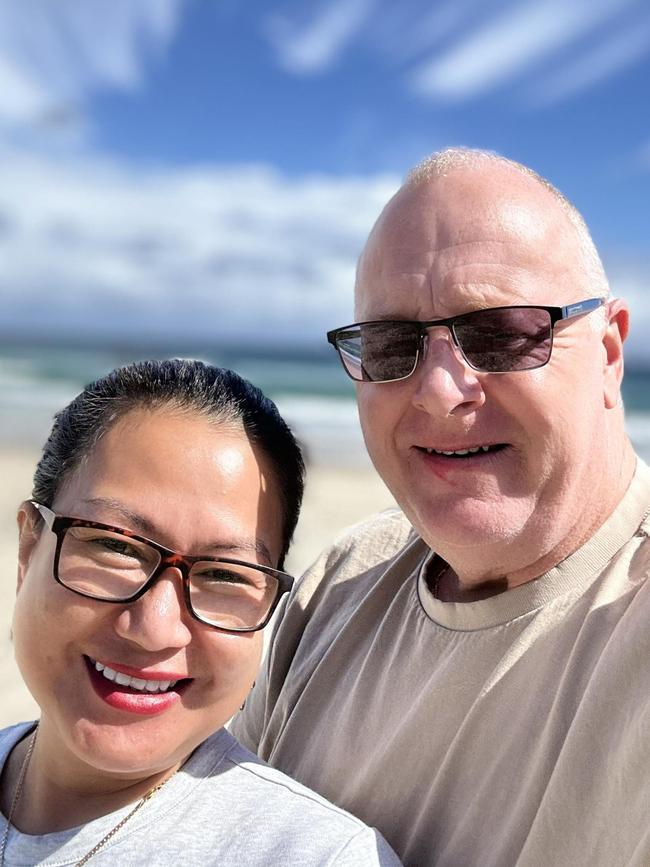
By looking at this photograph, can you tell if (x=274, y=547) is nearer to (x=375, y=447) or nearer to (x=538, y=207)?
(x=375, y=447)

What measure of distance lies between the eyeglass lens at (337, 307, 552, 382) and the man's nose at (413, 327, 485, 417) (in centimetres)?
3

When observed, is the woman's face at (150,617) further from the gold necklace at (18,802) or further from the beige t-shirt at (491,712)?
the beige t-shirt at (491,712)

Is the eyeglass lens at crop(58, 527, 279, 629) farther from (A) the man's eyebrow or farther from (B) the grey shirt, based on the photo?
(B) the grey shirt

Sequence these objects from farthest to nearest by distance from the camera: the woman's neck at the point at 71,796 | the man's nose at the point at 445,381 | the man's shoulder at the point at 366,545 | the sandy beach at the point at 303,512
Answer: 1. the sandy beach at the point at 303,512
2. the man's shoulder at the point at 366,545
3. the man's nose at the point at 445,381
4. the woman's neck at the point at 71,796

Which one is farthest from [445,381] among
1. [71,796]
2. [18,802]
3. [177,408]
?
[18,802]

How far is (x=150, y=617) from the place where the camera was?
1932mm

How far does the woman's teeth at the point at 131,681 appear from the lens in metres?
1.95

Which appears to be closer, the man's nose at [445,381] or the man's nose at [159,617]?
the man's nose at [159,617]

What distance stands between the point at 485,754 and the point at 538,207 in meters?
1.35

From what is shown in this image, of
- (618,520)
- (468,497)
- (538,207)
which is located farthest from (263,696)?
(538,207)

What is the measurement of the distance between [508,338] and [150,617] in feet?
3.61

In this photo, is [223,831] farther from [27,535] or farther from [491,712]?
[27,535]

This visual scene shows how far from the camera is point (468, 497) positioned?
2.21 m

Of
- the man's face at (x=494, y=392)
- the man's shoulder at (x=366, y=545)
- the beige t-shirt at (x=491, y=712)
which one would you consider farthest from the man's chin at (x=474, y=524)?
the man's shoulder at (x=366, y=545)
